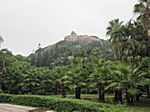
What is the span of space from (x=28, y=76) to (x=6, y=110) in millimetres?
17249

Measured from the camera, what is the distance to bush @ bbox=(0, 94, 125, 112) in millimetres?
16763

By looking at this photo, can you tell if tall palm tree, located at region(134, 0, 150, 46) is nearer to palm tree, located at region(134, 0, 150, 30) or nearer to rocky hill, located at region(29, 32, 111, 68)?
palm tree, located at region(134, 0, 150, 30)

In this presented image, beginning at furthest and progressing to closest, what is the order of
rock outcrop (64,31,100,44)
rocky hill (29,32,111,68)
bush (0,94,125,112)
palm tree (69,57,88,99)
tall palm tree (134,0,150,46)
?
rock outcrop (64,31,100,44) → rocky hill (29,32,111,68) → palm tree (69,57,88,99) → tall palm tree (134,0,150,46) → bush (0,94,125,112)

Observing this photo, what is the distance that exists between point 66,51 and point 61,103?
48.1 meters

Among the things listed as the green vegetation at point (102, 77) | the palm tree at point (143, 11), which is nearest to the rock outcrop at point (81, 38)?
the green vegetation at point (102, 77)

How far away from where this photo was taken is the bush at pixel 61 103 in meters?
16.8

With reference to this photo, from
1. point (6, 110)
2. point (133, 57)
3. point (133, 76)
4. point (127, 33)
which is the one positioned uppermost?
point (127, 33)

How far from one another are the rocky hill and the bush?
2080 centimetres

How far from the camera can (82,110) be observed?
59.3 ft

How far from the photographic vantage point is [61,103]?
20.9 meters

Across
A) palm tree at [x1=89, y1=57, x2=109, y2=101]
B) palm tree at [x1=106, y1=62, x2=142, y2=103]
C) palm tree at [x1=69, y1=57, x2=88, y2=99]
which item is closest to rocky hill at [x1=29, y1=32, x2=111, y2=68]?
palm tree at [x1=69, y1=57, x2=88, y2=99]

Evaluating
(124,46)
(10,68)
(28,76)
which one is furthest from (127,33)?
(10,68)

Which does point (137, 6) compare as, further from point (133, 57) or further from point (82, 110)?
point (82, 110)

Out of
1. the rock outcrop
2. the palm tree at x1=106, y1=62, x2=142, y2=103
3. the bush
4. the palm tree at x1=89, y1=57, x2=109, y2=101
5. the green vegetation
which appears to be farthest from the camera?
the rock outcrop
